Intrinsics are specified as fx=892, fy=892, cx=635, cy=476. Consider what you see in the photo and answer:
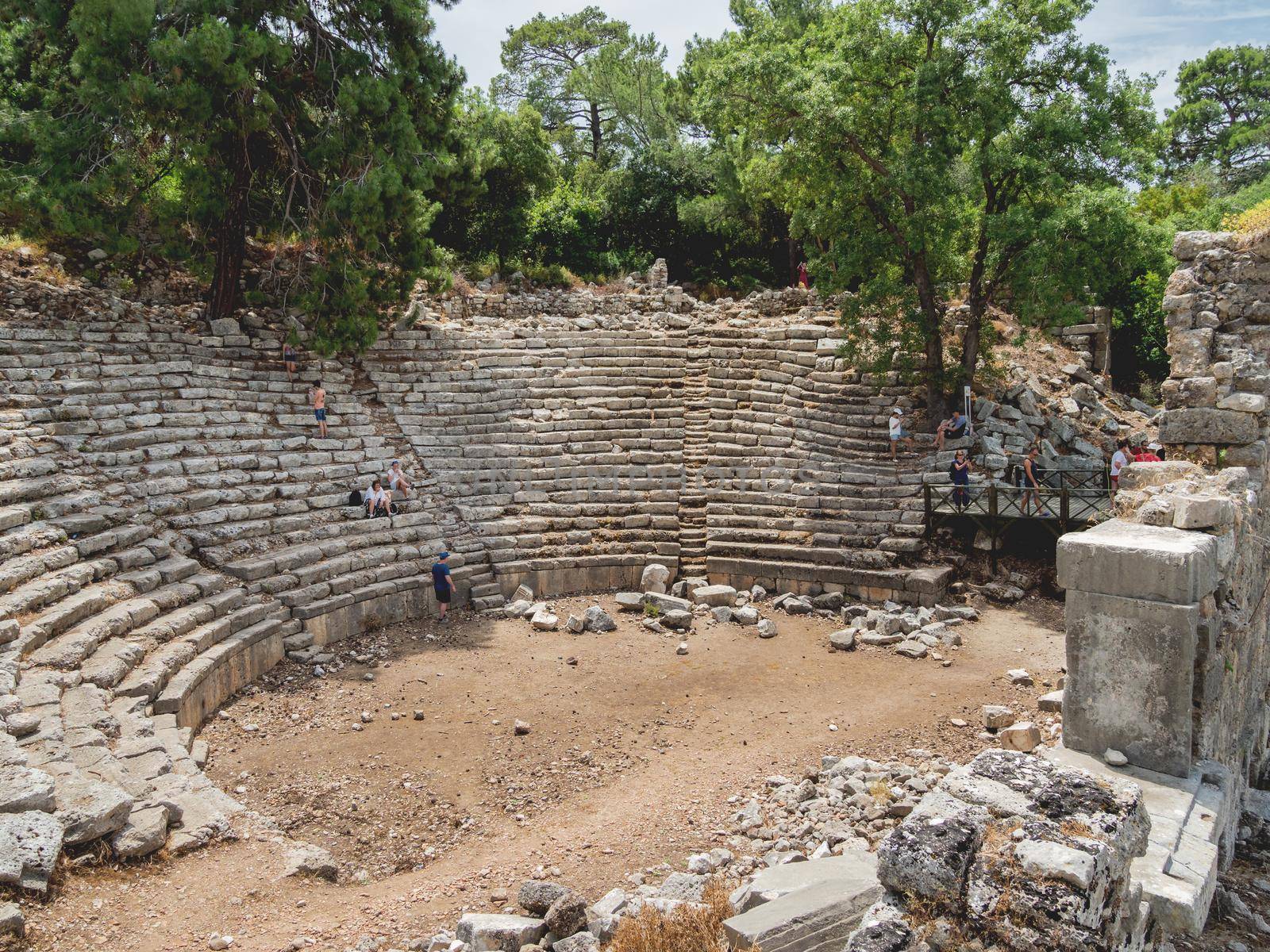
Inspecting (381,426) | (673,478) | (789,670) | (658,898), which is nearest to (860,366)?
(673,478)

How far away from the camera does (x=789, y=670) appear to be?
37.4 feet

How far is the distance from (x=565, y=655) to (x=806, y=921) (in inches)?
288

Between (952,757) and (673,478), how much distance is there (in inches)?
308

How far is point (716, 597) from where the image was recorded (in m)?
13.7

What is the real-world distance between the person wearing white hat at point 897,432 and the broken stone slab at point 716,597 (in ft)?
13.8

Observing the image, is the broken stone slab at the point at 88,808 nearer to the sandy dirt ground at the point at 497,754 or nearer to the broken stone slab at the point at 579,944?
the sandy dirt ground at the point at 497,754

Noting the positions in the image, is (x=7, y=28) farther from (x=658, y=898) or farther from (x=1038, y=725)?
(x=1038, y=725)

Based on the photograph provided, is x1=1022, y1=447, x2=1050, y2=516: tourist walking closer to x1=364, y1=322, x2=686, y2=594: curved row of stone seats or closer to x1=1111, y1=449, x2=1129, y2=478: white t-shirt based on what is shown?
x1=1111, y1=449, x2=1129, y2=478: white t-shirt

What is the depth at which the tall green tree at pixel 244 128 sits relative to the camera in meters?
13.8

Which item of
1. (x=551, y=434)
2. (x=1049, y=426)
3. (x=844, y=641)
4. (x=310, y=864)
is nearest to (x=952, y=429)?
(x=1049, y=426)

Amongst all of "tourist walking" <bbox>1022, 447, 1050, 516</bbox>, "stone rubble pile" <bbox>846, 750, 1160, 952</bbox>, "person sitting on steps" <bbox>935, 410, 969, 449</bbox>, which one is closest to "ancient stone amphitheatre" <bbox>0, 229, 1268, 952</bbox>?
"stone rubble pile" <bbox>846, 750, 1160, 952</bbox>

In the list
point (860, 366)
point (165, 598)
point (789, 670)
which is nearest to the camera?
point (165, 598)

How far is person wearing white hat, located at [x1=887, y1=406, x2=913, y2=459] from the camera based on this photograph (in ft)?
50.9

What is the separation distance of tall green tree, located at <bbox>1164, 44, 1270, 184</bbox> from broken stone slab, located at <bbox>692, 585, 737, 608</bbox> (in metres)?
33.9
